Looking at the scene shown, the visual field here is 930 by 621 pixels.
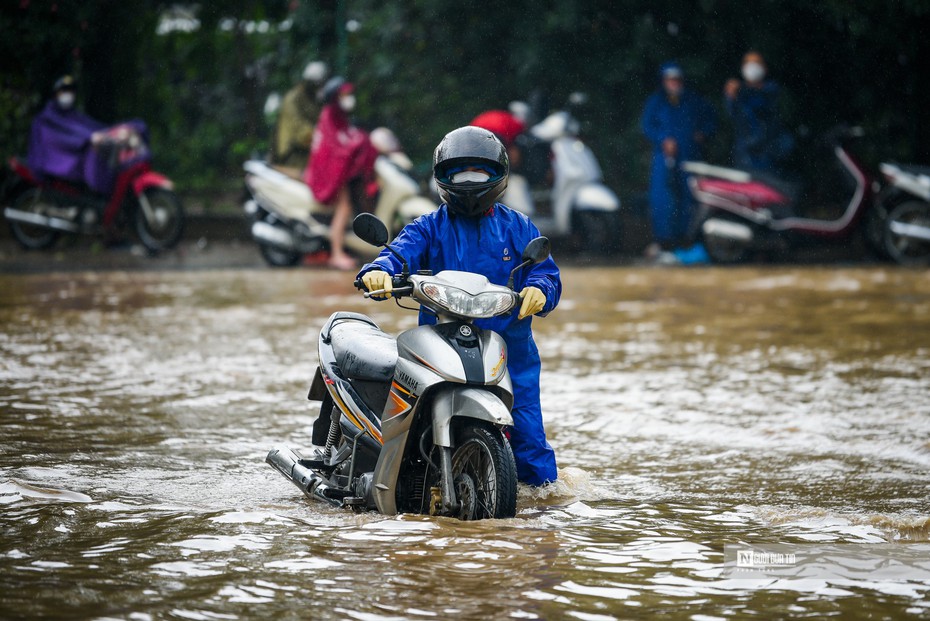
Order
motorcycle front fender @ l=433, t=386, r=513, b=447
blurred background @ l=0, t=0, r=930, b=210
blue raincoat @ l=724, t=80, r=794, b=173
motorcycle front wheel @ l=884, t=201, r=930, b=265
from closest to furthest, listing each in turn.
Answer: motorcycle front fender @ l=433, t=386, r=513, b=447, motorcycle front wheel @ l=884, t=201, r=930, b=265, blue raincoat @ l=724, t=80, r=794, b=173, blurred background @ l=0, t=0, r=930, b=210

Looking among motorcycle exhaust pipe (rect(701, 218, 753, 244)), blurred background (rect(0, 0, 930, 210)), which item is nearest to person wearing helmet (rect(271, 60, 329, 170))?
blurred background (rect(0, 0, 930, 210))

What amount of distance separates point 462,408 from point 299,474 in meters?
1.02

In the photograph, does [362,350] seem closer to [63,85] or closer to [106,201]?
[106,201]

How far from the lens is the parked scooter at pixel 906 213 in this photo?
51.1ft

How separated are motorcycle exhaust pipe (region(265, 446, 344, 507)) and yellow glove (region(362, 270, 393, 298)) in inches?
34.8

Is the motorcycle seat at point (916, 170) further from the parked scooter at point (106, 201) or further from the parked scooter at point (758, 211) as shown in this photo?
the parked scooter at point (106, 201)

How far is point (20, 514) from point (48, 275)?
34.0 feet

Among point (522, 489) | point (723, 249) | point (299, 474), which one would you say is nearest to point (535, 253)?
point (522, 489)

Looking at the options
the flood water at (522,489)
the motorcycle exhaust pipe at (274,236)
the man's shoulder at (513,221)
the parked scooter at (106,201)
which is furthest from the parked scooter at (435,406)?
the parked scooter at (106,201)

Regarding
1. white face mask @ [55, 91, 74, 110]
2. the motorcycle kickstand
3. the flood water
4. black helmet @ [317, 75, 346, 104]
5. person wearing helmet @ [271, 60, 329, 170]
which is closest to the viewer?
the flood water

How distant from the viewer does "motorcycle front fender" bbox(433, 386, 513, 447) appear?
4.52m

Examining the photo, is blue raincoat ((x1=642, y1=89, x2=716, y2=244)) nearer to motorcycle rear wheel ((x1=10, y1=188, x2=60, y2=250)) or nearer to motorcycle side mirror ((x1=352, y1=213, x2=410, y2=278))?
motorcycle rear wheel ((x1=10, y1=188, x2=60, y2=250))

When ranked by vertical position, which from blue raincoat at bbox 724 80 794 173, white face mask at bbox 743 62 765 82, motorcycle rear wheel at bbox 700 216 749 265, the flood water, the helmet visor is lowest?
the flood water

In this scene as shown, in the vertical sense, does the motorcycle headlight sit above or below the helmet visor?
below
